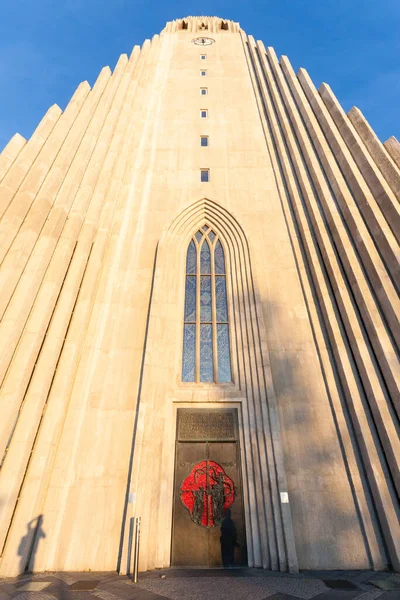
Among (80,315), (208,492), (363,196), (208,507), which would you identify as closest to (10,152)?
(80,315)

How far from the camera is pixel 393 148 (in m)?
12.9

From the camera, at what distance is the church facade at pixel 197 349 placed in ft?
28.0

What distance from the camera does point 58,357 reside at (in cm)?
1005

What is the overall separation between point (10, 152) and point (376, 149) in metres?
14.0

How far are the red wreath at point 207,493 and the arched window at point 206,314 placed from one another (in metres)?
2.81

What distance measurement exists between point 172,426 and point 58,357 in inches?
163

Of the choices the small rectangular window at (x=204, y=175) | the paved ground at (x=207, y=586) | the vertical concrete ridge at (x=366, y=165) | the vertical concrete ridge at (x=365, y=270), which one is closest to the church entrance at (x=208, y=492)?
the paved ground at (x=207, y=586)

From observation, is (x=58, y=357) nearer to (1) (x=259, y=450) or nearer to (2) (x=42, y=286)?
(2) (x=42, y=286)

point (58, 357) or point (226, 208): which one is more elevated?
point (226, 208)

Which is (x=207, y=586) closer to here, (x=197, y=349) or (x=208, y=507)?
(x=208, y=507)

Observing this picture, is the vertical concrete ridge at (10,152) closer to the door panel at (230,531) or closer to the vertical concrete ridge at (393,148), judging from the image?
the door panel at (230,531)

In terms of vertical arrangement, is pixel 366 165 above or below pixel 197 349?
above

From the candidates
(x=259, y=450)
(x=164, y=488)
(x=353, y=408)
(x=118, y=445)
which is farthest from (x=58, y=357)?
(x=353, y=408)

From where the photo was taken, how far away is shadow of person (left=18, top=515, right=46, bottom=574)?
7.59m
